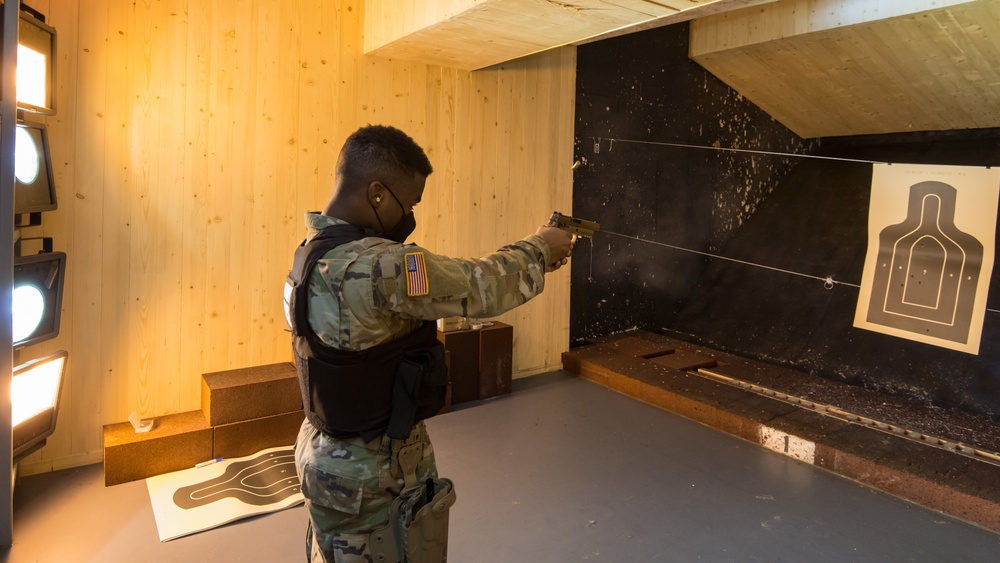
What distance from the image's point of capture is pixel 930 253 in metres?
3.72

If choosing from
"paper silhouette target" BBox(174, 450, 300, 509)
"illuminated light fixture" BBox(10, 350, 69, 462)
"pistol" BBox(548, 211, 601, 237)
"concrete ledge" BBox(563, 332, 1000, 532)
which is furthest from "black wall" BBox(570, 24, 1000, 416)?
"illuminated light fixture" BBox(10, 350, 69, 462)

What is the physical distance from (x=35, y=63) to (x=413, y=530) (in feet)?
7.88

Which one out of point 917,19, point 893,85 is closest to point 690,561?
point 917,19

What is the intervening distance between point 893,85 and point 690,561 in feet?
16.4

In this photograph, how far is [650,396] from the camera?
405 cm

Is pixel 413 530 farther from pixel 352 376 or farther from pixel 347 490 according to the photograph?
pixel 352 376

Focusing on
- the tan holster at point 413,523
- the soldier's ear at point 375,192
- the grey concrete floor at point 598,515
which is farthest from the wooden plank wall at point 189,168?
the tan holster at point 413,523

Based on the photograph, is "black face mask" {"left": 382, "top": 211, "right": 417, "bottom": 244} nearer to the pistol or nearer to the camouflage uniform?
the camouflage uniform

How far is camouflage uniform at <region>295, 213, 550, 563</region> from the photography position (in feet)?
4.27

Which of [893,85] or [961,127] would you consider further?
[961,127]

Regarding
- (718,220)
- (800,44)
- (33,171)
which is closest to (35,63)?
(33,171)

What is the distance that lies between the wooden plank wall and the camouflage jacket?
209cm

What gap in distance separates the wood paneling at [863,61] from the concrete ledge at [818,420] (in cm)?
264

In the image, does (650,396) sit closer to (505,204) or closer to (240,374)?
(505,204)
